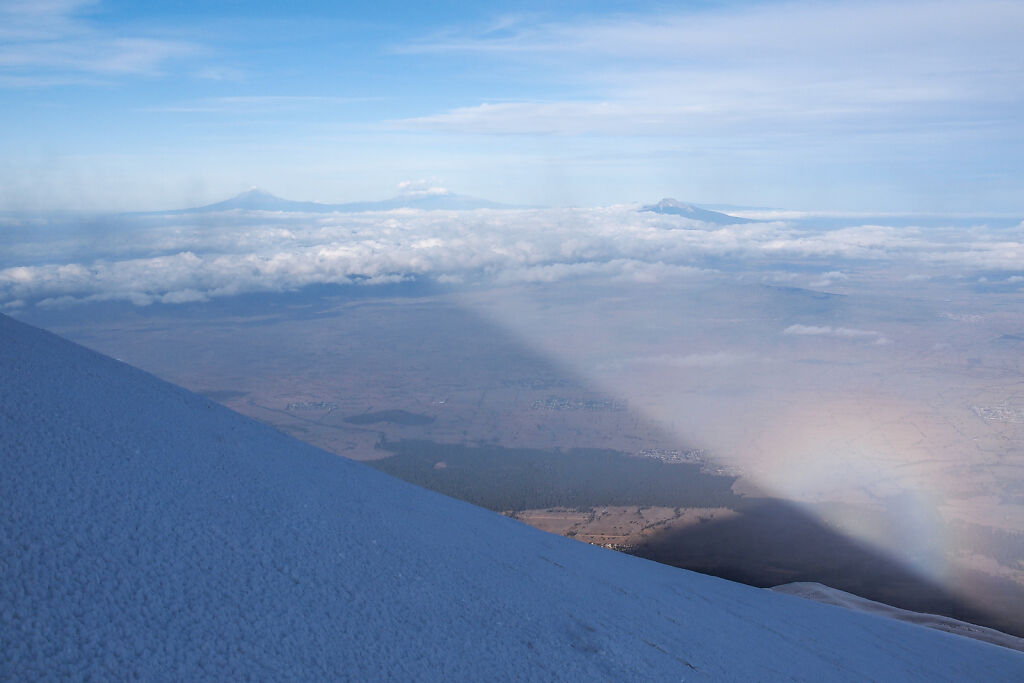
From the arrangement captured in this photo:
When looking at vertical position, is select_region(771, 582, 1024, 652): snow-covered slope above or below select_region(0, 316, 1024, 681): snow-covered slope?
below

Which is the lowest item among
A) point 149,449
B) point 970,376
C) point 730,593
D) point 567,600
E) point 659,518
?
point 970,376

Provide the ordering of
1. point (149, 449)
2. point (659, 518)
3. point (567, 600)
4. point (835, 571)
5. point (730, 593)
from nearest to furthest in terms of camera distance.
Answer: point (149, 449) < point (567, 600) < point (730, 593) < point (835, 571) < point (659, 518)

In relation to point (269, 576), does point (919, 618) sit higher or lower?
lower

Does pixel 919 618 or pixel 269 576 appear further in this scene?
pixel 919 618

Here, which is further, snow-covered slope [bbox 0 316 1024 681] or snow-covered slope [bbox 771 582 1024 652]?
snow-covered slope [bbox 771 582 1024 652]

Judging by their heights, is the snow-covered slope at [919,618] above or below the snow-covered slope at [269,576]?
below

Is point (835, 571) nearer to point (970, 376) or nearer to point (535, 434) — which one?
point (535, 434)

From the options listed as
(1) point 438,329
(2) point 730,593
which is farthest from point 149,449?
(1) point 438,329

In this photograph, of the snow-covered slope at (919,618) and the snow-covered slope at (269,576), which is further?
the snow-covered slope at (919,618)
